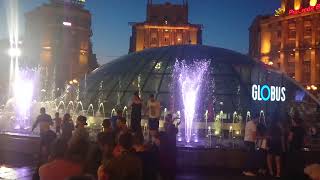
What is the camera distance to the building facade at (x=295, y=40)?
7388 centimetres

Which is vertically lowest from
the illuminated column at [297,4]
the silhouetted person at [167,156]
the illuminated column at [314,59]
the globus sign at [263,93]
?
the silhouetted person at [167,156]

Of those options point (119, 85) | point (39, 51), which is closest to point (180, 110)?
point (119, 85)

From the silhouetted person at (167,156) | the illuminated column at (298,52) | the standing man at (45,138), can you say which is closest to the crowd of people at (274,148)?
the silhouetted person at (167,156)

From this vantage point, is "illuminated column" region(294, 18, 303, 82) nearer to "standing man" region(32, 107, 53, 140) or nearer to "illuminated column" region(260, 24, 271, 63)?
"illuminated column" region(260, 24, 271, 63)

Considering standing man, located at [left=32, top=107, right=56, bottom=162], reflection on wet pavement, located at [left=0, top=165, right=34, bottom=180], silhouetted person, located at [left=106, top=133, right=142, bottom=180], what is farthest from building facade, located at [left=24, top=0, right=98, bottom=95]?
silhouetted person, located at [left=106, top=133, right=142, bottom=180]

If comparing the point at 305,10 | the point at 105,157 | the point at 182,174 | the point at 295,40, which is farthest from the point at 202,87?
the point at 295,40

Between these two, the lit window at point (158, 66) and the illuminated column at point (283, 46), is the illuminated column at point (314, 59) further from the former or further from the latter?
the lit window at point (158, 66)

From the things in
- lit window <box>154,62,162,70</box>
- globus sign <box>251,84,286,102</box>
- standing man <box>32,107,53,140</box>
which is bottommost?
standing man <box>32,107,53,140</box>

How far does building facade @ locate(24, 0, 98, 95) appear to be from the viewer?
8631cm

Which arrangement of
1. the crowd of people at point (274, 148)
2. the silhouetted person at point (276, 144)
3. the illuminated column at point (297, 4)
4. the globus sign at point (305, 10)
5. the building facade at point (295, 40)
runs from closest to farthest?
the silhouetted person at point (276, 144)
the crowd of people at point (274, 148)
the globus sign at point (305, 10)
the building facade at point (295, 40)
the illuminated column at point (297, 4)

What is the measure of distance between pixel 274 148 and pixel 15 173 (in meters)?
6.36

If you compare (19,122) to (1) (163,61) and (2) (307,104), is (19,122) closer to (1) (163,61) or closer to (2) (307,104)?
(1) (163,61)

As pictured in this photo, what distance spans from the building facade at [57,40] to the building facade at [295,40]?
3215cm

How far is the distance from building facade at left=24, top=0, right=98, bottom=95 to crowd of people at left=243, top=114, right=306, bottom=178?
73.6m
